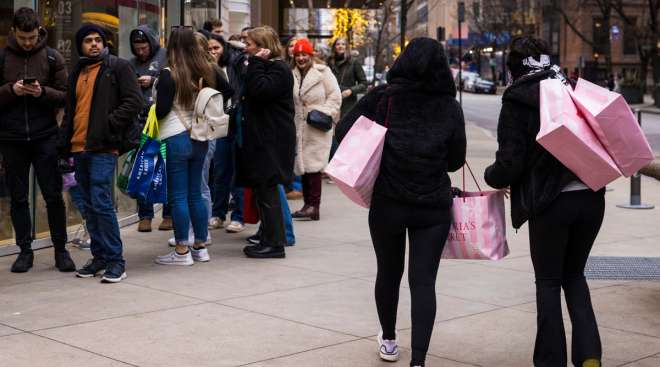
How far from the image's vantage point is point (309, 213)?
12.2 metres

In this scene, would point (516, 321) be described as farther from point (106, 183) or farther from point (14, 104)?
point (14, 104)

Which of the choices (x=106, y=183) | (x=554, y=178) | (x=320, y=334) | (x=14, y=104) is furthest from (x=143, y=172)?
(x=554, y=178)

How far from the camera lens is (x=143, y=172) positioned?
8.76 metres

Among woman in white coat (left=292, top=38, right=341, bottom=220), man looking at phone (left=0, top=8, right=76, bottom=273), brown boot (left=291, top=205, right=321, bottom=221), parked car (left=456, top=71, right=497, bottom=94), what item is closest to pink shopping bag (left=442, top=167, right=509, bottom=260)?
man looking at phone (left=0, top=8, right=76, bottom=273)

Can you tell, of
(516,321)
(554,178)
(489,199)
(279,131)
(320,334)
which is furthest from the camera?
(279,131)

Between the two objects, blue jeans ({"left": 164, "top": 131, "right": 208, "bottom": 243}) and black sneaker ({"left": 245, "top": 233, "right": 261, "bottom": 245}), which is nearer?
blue jeans ({"left": 164, "top": 131, "right": 208, "bottom": 243})

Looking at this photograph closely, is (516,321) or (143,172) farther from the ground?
(143,172)

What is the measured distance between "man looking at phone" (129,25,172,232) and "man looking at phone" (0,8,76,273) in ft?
3.09

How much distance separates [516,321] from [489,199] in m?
1.52

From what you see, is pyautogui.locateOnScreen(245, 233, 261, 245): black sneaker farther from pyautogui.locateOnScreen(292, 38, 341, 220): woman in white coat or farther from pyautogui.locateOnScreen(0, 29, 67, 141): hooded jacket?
pyautogui.locateOnScreen(0, 29, 67, 141): hooded jacket

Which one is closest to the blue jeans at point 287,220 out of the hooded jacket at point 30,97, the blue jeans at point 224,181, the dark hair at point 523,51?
the blue jeans at point 224,181

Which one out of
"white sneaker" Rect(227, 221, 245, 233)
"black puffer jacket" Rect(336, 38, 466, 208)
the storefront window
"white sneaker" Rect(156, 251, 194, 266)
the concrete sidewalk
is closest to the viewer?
"black puffer jacket" Rect(336, 38, 466, 208)

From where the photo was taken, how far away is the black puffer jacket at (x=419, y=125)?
5.77m

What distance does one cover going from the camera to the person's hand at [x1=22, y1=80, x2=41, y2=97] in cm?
843
